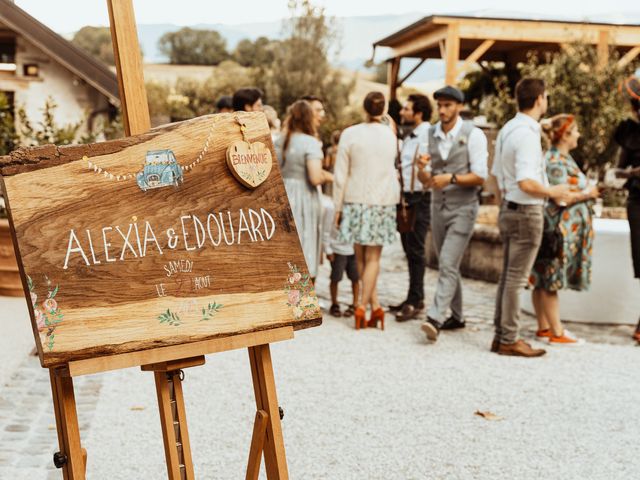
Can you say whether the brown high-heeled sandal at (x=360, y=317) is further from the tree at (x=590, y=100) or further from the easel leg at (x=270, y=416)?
the tree at (x=590, y=100)

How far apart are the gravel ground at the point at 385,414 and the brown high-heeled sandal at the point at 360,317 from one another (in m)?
0.25

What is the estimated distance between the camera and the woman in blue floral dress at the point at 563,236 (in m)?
6.53

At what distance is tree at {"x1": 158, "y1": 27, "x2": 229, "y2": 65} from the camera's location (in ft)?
250

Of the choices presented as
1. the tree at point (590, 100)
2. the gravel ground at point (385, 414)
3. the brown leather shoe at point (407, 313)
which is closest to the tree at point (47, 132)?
the gravel ground at point (385, 414)

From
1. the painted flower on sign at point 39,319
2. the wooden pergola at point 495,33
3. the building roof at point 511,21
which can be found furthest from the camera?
the building roof at point 511,21

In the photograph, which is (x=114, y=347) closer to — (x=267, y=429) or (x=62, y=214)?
(x=62, y=214)

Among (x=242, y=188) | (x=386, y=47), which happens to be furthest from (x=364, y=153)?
(x=386, y=47)

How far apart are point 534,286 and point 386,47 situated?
54.0 ft

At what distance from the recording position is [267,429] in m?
2.95

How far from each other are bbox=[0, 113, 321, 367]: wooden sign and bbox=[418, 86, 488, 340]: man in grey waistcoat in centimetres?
389

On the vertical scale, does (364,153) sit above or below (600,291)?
above

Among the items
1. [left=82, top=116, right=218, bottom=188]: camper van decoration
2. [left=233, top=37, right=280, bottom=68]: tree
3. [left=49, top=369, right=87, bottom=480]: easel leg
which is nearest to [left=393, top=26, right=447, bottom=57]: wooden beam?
[left=82, top=116, right=218, bottom=188]: camper van decoration

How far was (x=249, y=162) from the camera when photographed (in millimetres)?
2852

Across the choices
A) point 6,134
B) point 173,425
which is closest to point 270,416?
point 173,425
